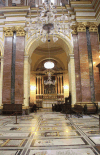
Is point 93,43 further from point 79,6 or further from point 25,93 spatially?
point 25,93

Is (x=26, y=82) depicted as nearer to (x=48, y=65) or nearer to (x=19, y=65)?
(x=19, y=65)

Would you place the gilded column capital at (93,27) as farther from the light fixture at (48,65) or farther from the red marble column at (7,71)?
the light fixture at (48,65)

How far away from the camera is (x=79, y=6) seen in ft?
31.8

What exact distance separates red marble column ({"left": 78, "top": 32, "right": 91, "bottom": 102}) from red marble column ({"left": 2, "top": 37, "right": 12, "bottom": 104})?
4.93 m

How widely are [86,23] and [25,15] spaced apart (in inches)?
179

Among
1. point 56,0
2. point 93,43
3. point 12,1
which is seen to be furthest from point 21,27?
point 93,43

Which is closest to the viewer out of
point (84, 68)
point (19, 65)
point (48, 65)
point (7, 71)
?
point (84, 68)

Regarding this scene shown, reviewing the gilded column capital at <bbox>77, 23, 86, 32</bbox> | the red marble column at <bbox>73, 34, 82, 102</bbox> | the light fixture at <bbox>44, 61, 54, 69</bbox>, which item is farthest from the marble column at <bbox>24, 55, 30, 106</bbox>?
the light fixture at <bbox>44, 61, 54, 69</bbox>

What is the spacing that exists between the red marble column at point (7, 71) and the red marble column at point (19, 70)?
1.59 ft

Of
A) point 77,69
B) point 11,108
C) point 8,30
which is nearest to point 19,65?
point 8,30

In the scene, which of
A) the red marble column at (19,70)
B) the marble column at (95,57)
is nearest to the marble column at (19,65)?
the red marble column at (19,70)

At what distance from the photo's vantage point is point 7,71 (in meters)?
9.23

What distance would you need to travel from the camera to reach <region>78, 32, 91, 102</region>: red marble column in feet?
28.2

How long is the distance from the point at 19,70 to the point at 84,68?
447 cm
